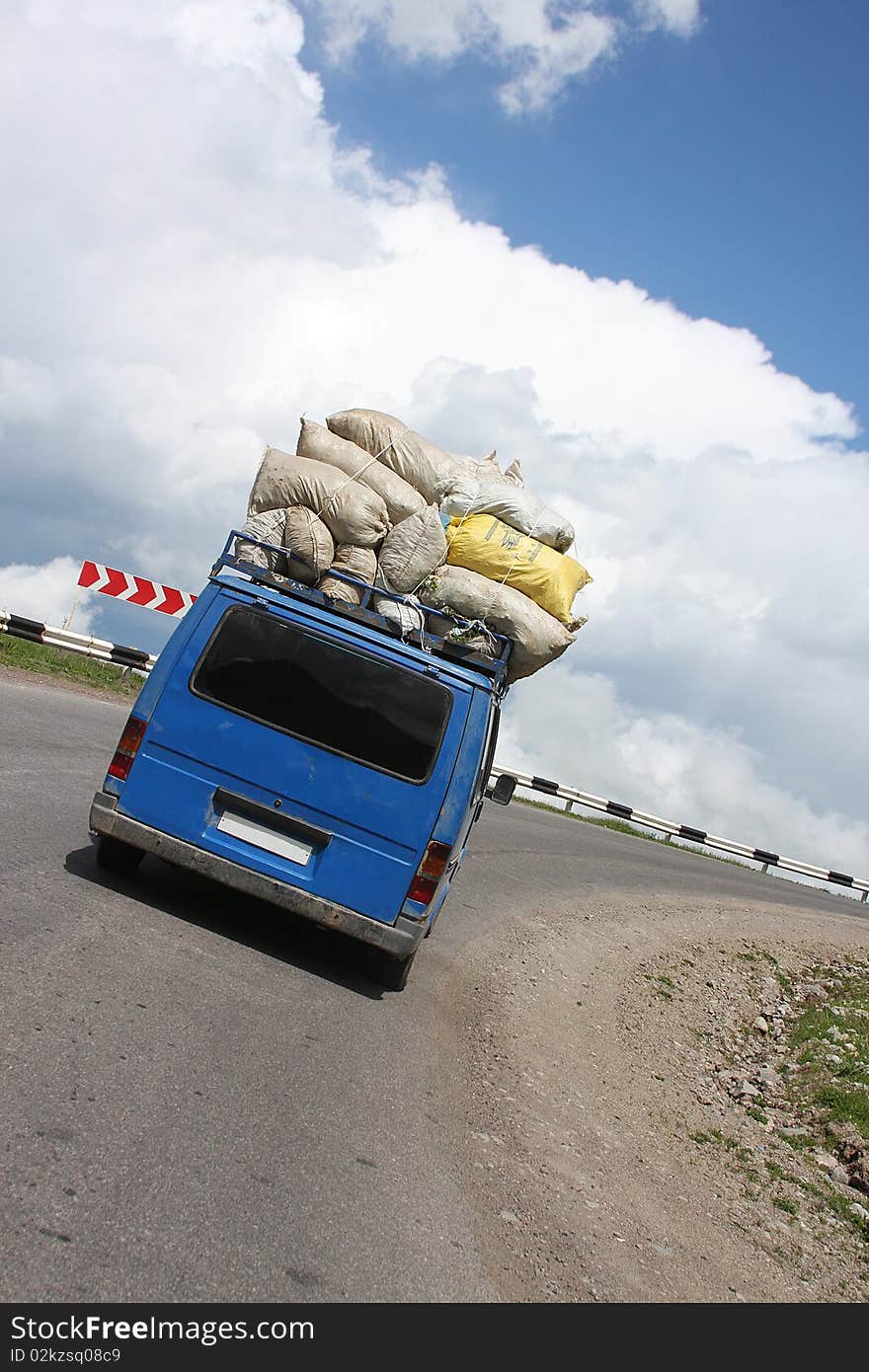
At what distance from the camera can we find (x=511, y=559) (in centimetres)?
922

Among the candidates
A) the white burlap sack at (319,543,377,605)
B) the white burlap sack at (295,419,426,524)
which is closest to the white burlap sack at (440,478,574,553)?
the white burlap sack at (295,419,426,524)

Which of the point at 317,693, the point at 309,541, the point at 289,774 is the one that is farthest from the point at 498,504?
the point at 289,774

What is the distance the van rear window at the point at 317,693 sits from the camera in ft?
23.1

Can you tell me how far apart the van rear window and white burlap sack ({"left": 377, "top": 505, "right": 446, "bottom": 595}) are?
1741 millimetres

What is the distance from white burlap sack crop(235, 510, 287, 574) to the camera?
814cm

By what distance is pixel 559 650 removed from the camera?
31.4 feet

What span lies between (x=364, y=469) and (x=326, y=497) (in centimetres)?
50

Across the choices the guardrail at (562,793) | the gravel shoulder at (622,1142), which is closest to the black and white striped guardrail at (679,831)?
the guardrail at (562,793)

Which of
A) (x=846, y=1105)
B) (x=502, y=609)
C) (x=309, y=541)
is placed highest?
(x=502, y=609)

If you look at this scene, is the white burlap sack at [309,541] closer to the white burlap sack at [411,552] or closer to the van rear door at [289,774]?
the white burlap sack at [411,552]

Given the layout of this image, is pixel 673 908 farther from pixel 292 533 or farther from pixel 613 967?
pixel 292 533

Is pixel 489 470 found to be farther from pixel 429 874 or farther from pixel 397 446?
pixel 429 874

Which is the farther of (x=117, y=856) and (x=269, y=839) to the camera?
(x=117, y=856)
